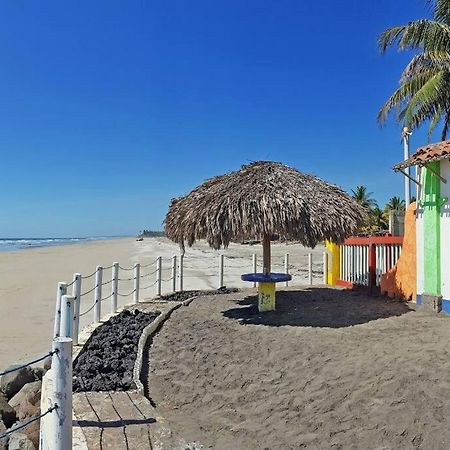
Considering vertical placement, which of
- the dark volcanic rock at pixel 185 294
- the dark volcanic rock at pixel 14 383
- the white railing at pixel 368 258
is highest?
the white railing at pixel 368 258

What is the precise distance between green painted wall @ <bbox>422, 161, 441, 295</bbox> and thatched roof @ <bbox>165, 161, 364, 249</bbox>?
1.12 m

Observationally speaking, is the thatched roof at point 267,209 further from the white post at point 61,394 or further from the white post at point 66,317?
the white post at point 61,394

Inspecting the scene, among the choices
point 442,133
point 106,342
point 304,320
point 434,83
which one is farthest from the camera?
point 442,133

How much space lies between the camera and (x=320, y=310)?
27.6 feet

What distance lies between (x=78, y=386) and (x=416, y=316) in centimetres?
530

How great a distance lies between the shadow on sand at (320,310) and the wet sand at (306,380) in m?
0.06

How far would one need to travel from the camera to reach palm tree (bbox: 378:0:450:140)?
1423cm

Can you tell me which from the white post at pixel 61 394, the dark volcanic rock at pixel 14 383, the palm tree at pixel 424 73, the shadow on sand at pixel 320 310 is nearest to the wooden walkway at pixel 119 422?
the white post at pixel 61 394

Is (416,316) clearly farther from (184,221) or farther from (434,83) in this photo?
(434,83)

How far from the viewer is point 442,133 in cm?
1719

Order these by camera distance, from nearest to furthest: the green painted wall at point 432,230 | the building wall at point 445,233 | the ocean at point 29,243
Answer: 1. the building wall at point 445,233
2. the green painted wall at point 432,230
3. the ocean at point 29,243

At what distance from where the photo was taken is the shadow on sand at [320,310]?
297 inches

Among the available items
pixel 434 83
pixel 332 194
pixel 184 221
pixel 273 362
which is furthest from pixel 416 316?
pixel 434 83

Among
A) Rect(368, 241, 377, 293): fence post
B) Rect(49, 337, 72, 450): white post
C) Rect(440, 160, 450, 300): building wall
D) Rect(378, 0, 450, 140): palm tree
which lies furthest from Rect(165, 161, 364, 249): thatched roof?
Rect(378, 0, 450, 140): palm tree
